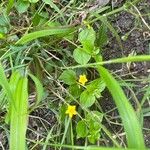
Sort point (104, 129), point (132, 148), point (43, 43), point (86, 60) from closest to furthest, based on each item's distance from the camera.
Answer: point (132, 148) → point (104, 129) → point (86, 60) → point (43, 43)

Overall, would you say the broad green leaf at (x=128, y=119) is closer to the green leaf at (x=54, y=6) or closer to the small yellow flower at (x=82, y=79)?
the small yellow flower at (x=82, y=79)

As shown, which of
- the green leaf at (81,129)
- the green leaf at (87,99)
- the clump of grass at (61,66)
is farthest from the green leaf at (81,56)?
the green leaf at (81,129)

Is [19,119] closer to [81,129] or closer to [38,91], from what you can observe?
[38,91]

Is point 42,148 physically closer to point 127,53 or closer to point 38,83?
point 38,83

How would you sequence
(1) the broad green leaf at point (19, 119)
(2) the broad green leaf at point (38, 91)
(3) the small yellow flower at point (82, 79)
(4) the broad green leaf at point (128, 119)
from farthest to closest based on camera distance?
1. (3) the small yellow flower at point (82, 79)
2. (2) the broad green leaf at point (38, 91)
3. (1) the broad green leaf at point (19, 119)
4. (4) the broad green leaf at point (128, 119)

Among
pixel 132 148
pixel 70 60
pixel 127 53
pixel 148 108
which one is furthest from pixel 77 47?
pixel 132 148
